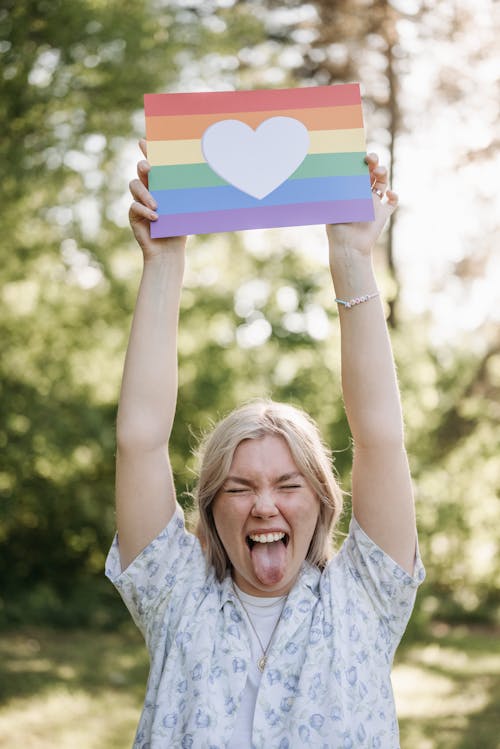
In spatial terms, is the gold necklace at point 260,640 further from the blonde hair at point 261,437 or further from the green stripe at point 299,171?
the green stripe at point 299,171

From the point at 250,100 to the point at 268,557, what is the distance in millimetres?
975

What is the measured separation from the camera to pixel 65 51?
649 centimetres

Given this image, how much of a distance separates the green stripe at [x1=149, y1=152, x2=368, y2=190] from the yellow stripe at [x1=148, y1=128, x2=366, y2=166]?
0.04 ft

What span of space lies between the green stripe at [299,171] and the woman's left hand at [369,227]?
4 centimetres

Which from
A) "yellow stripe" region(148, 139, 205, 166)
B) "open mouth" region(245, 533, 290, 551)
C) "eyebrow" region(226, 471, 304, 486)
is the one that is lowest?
"open mouth" region(245, 533, 290, 551)

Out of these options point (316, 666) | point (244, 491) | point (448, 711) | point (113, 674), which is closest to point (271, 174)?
point (244, 491)

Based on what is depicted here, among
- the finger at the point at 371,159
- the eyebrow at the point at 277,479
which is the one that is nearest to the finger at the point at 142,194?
the finger at the point at 371,159

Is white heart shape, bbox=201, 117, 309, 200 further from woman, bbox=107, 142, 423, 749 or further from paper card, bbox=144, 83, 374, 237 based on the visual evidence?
woman, bbox=107, 142, 423, 749

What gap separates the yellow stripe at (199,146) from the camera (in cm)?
186

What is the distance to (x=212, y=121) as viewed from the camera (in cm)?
188

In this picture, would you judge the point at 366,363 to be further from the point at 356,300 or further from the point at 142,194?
the point at 142,194

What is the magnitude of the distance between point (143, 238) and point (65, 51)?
17.1 ft

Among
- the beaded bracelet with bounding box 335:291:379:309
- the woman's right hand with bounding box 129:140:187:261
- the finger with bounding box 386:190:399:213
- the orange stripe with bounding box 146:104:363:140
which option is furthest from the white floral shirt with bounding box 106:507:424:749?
the orange stripe with bounding box 146:104:363:140

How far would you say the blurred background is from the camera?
6.25 m
